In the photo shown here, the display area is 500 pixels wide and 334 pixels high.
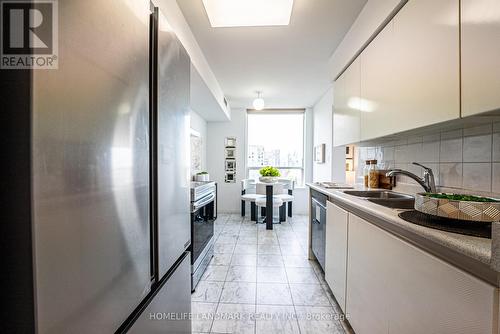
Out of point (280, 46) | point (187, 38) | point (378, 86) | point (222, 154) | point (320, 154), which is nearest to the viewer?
point (378, 86)

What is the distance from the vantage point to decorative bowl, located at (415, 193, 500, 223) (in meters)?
0.74

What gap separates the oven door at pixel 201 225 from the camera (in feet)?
6.41

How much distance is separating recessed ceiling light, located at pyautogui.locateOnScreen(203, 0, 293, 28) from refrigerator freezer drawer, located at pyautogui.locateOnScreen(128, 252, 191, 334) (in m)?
1.92

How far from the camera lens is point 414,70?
1221 millimetres

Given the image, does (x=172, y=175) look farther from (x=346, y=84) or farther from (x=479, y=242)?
(x=346, y=84)

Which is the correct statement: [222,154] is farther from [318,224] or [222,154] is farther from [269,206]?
[318,224]

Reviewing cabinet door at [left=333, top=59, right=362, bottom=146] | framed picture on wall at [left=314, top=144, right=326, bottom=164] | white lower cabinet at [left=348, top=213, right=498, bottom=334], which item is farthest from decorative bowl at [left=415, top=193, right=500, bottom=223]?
framed picture on wall at [left=314, top=144, right=326, bottom=164]

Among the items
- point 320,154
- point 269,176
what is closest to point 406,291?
point 269,176

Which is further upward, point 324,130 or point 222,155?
point 324,130

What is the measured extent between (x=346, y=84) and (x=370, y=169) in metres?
0.89

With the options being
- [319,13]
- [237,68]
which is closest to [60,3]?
[319,13]

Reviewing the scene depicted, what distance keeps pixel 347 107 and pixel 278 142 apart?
3208 millimetres

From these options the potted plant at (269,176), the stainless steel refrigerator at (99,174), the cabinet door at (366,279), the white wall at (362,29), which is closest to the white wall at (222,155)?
the potted plant at (269,176)

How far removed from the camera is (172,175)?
0.94 metres
